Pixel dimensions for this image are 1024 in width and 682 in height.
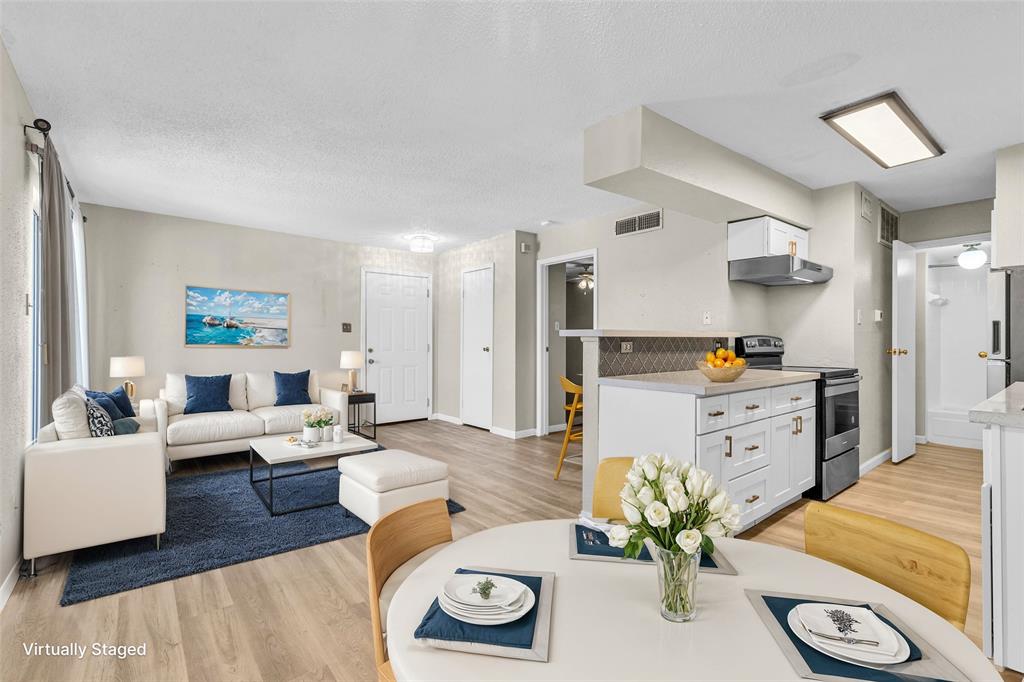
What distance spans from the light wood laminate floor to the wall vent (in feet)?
7.49

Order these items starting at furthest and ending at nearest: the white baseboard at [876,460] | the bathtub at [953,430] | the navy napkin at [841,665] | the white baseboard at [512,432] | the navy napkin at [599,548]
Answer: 1. the white baseboard at [512,432]
2. the bathtub at [953,430]
3. the white baseboard at [876,460]
4. the navy napkin at [599,548]
5. the navy napkin at [841,665]

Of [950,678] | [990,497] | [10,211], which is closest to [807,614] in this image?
[950,678]

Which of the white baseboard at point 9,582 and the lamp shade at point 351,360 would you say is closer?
the white baseboard at point 9,582

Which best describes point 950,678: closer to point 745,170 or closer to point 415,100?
point 415,100

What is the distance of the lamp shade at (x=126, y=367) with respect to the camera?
15.4 ft

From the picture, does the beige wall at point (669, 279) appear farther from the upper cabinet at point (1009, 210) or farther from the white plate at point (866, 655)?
the white plate at point (866, 655)

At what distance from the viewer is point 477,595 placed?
0.98 meters

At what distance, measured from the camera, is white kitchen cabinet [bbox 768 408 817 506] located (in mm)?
3230

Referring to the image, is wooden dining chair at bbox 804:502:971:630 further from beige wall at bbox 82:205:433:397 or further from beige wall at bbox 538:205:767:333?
beige wall at bbox 82:205:433:397

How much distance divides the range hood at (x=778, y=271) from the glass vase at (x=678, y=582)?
11.5 ft

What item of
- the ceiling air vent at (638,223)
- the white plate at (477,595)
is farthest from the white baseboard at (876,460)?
the white plate at (477,595)

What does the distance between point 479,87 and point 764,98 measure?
155cm

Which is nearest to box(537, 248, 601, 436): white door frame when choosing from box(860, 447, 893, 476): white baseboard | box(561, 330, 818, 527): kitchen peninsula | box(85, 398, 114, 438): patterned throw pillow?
box(561, 330, 818, 527): kitchen peninsula

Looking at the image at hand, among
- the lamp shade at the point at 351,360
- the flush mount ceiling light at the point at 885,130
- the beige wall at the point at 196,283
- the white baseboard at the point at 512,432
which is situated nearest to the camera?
the flush mount ceiling light at the point at 885,130
